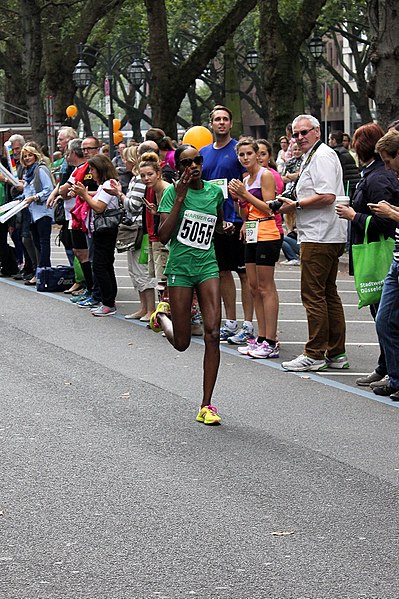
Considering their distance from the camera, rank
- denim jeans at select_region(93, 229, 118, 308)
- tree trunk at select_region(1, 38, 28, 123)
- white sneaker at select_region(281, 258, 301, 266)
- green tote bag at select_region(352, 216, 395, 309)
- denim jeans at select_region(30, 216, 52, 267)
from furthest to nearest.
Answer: tree trunk at select_region(1, 38, 28, 123), white sneaker at select_region(281, 258, 301, 266), denim jeans at select_region(30, 216, 52, 267), denim jeans at select_region(93, 229, 118, 308), green tote bag at select_region(352, 216, 395, 309)

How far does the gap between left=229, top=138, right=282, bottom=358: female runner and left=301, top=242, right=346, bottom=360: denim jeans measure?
0.65 meters

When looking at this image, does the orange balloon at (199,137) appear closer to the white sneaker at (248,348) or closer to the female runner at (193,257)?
the white sneaker at (248,348)

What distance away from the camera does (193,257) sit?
8961 mm

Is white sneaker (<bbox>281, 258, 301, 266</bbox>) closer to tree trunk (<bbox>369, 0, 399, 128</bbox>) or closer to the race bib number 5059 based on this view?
tree trunk (<bbox>369, 0, 399, 128</bbox>)

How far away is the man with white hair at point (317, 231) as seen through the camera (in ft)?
34.9

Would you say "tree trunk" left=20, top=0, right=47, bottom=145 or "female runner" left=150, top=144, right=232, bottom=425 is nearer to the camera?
"female runner" left=150, top=144, right=232, bottom=425

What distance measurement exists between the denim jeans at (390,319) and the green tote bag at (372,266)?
0.34m

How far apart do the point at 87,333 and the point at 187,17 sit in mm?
47282

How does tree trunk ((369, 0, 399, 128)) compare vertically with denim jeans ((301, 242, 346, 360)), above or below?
above

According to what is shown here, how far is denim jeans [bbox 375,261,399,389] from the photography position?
953cm

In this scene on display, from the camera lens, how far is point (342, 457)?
7836 millimetres

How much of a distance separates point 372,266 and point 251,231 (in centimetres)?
195

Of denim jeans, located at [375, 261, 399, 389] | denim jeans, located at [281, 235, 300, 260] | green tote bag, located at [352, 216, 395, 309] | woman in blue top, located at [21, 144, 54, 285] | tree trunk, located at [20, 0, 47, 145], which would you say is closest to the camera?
denim jeans, located at [375, 261, 399, 389]

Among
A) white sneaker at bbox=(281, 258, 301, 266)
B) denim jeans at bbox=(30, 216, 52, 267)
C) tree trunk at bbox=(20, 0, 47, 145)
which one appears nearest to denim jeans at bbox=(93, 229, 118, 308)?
denim jeans at bbox=(30, 216, 52, 267)
